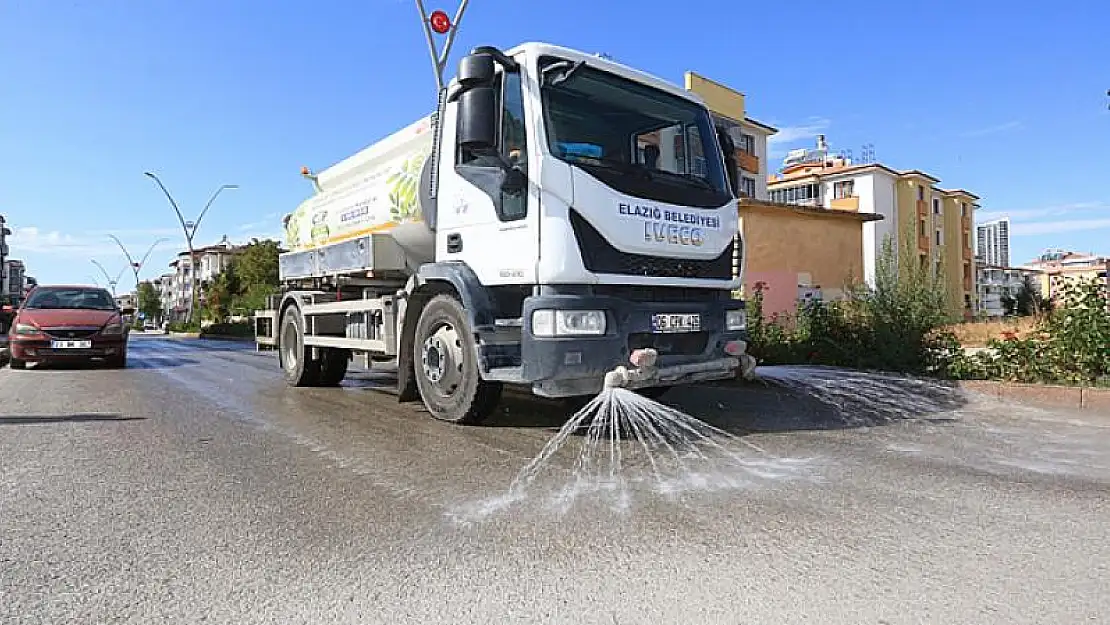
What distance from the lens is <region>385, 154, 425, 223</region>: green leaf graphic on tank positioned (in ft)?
21.9

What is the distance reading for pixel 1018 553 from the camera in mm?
3043

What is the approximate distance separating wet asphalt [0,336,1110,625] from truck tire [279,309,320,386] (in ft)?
9.36

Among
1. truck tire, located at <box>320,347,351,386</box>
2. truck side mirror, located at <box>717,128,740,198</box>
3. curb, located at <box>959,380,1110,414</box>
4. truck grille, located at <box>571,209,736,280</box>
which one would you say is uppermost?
truck side mirror, located at <box>717,128,740,198</box>

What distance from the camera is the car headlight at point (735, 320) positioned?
6.04m

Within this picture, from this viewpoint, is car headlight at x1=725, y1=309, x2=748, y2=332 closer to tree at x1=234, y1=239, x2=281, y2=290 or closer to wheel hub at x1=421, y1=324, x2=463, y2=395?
wheel hub at x1=421, y1=324, x2=463, y2=395

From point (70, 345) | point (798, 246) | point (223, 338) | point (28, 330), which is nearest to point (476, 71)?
point (70, 345)

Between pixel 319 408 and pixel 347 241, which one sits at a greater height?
pixel 347 241

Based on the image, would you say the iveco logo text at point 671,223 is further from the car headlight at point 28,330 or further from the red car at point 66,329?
the car headlight at point 28,330

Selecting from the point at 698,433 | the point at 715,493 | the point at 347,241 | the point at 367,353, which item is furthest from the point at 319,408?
the point at 715,493

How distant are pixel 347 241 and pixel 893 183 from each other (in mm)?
50791

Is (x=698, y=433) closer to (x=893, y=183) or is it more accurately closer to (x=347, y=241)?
(x=347, y=241)

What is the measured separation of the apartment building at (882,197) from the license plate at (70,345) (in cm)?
3759

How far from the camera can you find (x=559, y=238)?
5.12m

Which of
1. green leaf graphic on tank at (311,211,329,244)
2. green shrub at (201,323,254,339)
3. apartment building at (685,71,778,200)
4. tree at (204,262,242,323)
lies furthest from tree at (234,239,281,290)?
green leaf graphic on tank at (311,211,329,244)
